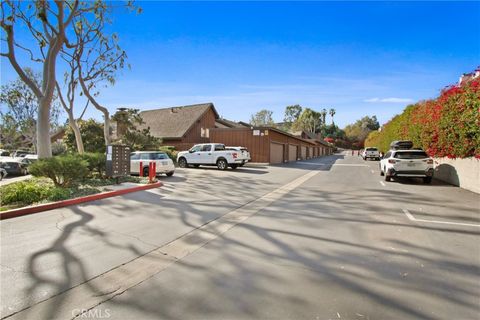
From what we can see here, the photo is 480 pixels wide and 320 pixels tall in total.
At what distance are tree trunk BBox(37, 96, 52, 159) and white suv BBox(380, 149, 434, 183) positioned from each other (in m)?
14.5

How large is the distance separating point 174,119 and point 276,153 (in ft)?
42.7

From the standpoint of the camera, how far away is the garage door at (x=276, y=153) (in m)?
26.1

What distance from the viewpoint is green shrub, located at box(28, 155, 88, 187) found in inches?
325

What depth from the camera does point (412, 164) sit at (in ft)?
39.0

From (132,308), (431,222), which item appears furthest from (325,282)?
(431,222)

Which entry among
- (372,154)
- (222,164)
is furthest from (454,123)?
(372,154)

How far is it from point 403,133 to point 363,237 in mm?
19046

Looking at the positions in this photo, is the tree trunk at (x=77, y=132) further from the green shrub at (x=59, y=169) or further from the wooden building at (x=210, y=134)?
the wooden building at (x=210, y=134)

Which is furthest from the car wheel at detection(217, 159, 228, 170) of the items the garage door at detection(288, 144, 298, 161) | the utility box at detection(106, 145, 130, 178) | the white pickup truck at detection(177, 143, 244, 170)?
the garage door at detection(288, 144, 298, 161)

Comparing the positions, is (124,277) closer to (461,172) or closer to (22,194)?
(22,194)

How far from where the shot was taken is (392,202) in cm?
792

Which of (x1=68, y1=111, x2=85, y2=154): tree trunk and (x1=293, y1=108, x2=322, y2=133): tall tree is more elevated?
(x1=293, y1=108, x2=322, y2=133): tall tree

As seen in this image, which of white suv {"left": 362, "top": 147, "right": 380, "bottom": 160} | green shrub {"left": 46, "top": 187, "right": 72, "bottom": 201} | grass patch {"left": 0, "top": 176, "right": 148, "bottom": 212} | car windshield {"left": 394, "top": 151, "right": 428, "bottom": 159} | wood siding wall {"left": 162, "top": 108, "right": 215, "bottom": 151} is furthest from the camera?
white suv {"left": 362, "top": 147, "right": 380, "bottom": 160}

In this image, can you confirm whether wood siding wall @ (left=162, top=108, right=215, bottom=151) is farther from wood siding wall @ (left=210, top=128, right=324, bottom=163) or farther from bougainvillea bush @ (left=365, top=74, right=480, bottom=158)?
bougainvillea bush @ (left=365, top=74, right=480, bottom=158)
